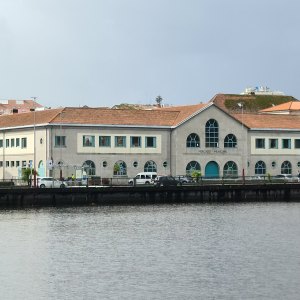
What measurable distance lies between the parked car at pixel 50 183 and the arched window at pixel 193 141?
24366mm

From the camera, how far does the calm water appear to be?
36.9 metres

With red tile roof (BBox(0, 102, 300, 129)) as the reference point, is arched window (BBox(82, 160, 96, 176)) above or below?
below

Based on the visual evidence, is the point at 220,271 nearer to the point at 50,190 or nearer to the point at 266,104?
the point at 50,190

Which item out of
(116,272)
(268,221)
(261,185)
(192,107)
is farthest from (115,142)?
(116,272)

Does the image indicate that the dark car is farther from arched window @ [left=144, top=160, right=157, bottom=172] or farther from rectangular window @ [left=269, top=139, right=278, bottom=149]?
rectangular window @ [left=269, top=139, right=278, bottom=149]

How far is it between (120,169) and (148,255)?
174 ft

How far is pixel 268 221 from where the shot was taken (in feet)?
212

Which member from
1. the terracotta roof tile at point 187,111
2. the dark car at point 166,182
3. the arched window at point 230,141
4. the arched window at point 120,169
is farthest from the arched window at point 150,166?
the dark car at point 166,182

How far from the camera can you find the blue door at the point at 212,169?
10521cm

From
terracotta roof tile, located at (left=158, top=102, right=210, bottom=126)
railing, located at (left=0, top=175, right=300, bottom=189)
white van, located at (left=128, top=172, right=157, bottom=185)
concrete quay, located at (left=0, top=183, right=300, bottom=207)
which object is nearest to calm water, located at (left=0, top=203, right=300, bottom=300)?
concrete quay, located at (left=0, top=183, right=300, bottom=207)

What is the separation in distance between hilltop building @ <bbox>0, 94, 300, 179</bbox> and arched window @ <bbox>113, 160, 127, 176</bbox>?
0.44ft

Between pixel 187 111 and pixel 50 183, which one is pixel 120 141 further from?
pixel 50 183

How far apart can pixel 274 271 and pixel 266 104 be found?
117912 mm

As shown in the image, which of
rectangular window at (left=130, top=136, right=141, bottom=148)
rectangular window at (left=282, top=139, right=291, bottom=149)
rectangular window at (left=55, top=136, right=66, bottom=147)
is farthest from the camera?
rectangular window at (left=282, top=139, right=291, bottom=149)
